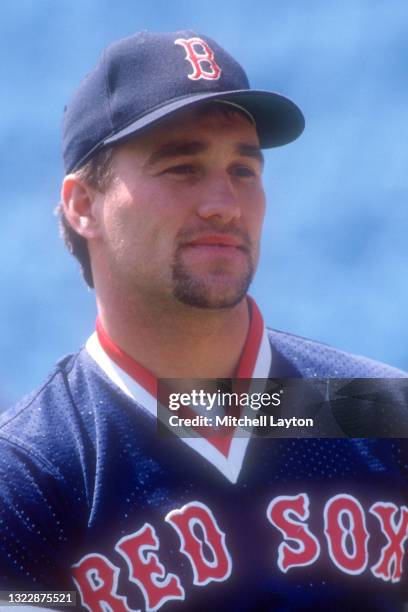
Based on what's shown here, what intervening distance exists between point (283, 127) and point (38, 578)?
980 millimetres

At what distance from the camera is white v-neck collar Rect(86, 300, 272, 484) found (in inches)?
59.6

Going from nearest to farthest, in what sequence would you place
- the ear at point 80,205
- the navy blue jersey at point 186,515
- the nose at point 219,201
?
the navy blue jersey at point 186,515 < the nose at point 219,201 < the ear at point 80,205

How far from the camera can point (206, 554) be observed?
4.70 ft

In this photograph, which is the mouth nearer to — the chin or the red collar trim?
the chin

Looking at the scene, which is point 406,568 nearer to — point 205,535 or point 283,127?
point 205,535

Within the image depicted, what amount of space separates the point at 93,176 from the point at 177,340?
14.5 inches

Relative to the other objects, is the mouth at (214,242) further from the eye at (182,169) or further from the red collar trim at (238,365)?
the red collar trim at (238,365)

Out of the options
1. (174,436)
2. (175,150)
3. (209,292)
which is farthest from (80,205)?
(174,436)

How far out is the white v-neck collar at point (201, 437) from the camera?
4.96ft

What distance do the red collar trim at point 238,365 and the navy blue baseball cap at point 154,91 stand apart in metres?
0.36

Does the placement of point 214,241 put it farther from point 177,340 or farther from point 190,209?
point 177,340

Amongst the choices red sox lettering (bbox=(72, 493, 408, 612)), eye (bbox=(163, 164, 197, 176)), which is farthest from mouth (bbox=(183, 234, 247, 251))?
red sox lettering (bbox=(72, 493, 408, 612))

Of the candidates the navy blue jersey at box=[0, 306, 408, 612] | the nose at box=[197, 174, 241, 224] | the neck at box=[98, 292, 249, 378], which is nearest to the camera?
the navy blue jersey at box=[0, 306, 408, 612]

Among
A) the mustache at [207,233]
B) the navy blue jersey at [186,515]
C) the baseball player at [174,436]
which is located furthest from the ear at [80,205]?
the navy blue jersey at [186,515]
